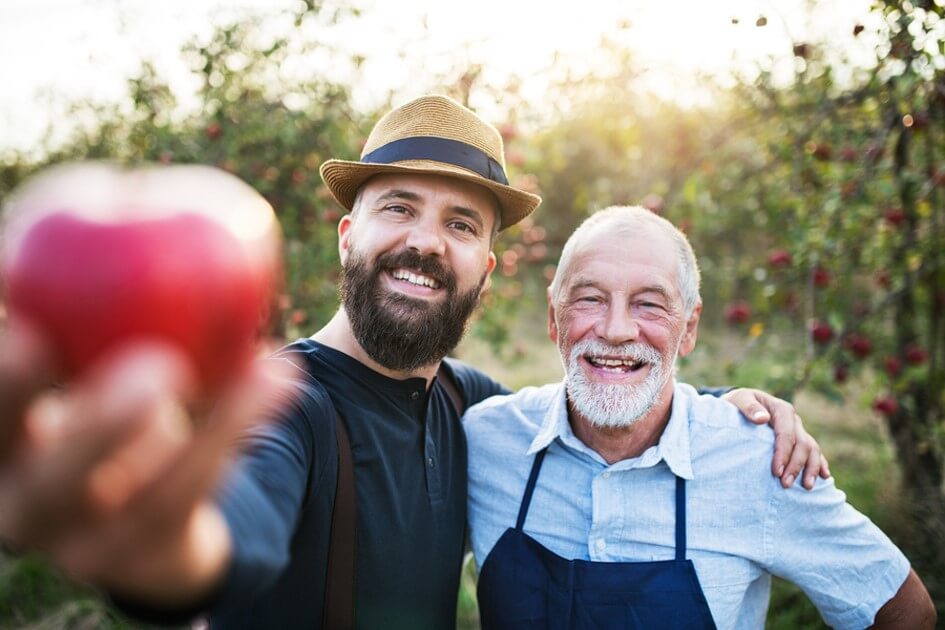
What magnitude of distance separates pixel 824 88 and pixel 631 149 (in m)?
1.49

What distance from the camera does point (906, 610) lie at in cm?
185

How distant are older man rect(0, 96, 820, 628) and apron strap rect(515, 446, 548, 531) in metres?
0.16

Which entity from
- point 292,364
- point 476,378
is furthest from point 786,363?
point 292,364

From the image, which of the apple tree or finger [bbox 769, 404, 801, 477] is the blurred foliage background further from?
finger [bbox 769, 404, 801, 477]

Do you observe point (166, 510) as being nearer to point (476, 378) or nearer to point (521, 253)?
point (476, 378)

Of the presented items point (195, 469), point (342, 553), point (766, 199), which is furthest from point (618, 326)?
point (766, 199)

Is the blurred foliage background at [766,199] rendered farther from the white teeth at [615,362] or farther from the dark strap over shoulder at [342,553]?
the dark strap over shoulder at [342,553]

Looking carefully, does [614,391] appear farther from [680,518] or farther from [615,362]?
[680,518]

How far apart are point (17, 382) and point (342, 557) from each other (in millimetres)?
1104

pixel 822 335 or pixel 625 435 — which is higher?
pixel 822 335

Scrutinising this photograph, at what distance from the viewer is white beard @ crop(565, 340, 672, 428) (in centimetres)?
196

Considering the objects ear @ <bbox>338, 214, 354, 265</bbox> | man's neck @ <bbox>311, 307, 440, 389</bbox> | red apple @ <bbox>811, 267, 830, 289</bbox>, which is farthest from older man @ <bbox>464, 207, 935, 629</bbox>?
red apple @ <bbox>811, 267, 830, 289</bbox>

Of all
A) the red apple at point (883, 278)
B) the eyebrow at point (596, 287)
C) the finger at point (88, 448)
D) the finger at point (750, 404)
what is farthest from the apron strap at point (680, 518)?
the red apple at point (883, 278)

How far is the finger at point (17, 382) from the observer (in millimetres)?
593
